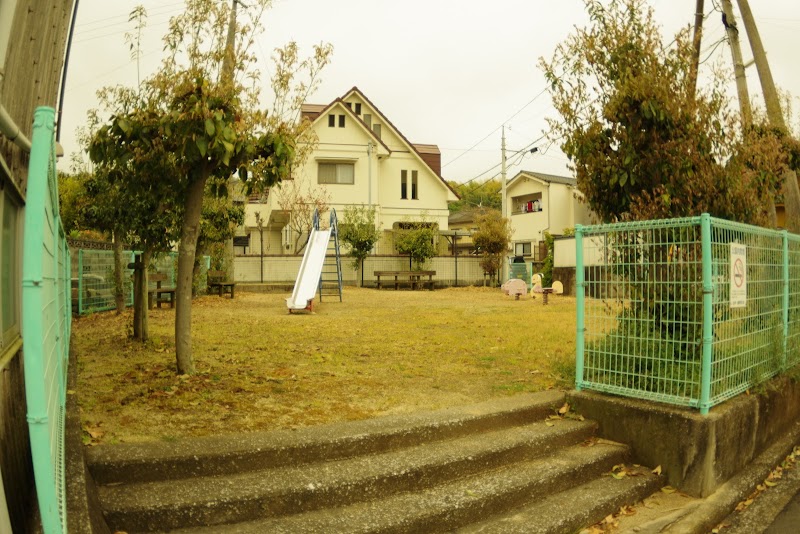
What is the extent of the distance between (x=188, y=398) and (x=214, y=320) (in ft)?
21.8

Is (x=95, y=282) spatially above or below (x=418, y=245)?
below

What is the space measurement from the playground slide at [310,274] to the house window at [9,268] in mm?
10701

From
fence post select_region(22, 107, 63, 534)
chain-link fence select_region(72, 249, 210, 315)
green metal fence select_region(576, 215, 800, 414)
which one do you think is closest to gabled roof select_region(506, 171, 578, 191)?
Answer: chain-link fence select_region(72, 249, 210, 315)

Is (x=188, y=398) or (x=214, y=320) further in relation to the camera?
(x=214, y=320)

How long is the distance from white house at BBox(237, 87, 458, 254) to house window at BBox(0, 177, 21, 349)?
2716 cm

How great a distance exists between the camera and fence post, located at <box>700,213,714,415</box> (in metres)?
4.48

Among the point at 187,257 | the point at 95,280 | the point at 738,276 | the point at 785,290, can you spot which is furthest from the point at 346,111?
the point at 738,276

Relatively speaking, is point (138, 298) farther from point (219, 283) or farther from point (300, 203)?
point (300, 203)

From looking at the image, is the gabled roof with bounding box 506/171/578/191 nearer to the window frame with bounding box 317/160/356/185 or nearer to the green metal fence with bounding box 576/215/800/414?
the window frame with bounding box 317/160/356/185

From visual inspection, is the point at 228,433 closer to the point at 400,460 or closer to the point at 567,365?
the point at 400,460

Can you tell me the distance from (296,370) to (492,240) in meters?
20.4

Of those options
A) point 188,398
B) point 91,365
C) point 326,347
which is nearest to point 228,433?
point 188,398

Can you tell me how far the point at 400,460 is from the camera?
4.04 m

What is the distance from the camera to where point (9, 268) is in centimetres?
296
